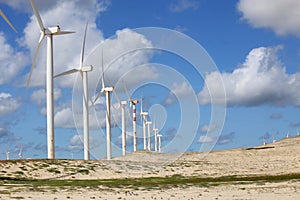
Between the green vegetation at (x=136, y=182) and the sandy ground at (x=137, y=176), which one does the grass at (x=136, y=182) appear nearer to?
the green vegetation at (x=136, y=182)

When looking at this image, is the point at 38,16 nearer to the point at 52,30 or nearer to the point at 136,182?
the point at 52,30

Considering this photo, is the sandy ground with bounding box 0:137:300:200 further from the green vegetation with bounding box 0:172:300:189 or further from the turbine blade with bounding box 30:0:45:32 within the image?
the turbine blade with bounding box 30:0:45:32

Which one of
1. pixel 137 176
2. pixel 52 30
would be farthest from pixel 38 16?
pixel 137 176

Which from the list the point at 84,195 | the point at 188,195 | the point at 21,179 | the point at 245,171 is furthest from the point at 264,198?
the point at 245,171

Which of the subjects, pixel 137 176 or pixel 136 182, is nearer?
pixel 136 182

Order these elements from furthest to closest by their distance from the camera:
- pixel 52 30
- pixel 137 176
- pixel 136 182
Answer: pixel 52 30
pixel 137 176
pixel 136 182

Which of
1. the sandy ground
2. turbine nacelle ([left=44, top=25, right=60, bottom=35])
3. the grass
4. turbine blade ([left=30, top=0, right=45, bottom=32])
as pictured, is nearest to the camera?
the sandy ground

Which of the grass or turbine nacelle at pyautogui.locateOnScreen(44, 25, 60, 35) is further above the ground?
turbine nacelle at pyautogui.locateOnScreen(44, 25, 60, 35)

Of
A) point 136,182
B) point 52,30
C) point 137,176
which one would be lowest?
point 136,182

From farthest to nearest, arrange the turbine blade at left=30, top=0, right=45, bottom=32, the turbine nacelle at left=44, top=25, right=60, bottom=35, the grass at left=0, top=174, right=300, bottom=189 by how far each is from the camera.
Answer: the turbine nacelle at left=44, top=25, right=60, bottom=35
the turbine blade at left=30, top=0, right=45, bottom=32
the grass at left=0, top=174, right=300, bottom=189

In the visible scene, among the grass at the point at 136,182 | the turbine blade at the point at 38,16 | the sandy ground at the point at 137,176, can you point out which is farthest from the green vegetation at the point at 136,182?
the turbine blade at the point at 38,16

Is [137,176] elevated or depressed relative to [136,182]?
elevated

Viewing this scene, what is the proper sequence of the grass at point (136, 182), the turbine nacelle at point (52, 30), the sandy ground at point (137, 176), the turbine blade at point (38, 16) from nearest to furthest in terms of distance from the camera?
the sandy ground at point (137, 176) → the grass at point (136, 182) → the turbine blade at point (38, 16) → the turbine nacelle at point (52, 30)

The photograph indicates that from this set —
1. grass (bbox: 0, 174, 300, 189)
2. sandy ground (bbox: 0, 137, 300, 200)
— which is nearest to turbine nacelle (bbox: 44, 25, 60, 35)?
sandy ground (bbox: 0, 137, 300, 200)
